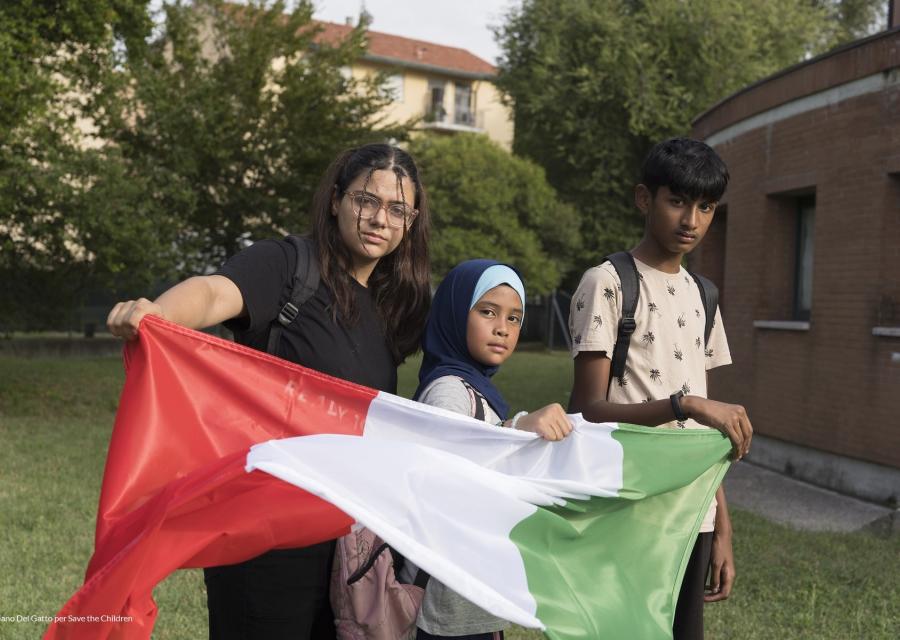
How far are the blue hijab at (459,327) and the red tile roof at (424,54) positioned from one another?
54505 millimetres

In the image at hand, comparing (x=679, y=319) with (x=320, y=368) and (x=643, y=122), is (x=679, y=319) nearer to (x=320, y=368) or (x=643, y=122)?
(x=320, y=368)

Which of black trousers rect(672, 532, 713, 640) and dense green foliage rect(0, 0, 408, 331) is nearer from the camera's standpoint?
black trousers rect(672, 532, 713, 640)

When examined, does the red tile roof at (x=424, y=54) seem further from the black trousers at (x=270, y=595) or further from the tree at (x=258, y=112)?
the black trousers at (x=270, y=595)

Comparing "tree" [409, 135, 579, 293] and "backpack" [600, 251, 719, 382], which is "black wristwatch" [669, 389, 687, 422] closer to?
"backpack" [600, 251, 719, 382]

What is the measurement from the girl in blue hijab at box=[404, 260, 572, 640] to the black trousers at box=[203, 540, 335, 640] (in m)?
0.30

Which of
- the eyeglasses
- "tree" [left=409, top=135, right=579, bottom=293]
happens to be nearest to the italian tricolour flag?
the eyeglasses

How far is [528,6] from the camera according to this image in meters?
37.5

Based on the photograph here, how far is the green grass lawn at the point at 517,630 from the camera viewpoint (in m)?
5.95

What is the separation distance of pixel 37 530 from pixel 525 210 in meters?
32.2

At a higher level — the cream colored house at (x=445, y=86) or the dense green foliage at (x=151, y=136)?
the cream colored house at (x=445, y=86)

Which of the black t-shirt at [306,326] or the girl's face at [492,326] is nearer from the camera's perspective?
the black t-shirt at [306,326]

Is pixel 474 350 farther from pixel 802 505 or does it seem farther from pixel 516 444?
pixel 802 505

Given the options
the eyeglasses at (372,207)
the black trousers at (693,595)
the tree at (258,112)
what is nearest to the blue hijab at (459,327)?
the eyeglasses at (372,207)

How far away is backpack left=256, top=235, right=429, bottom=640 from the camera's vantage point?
3.08 m
